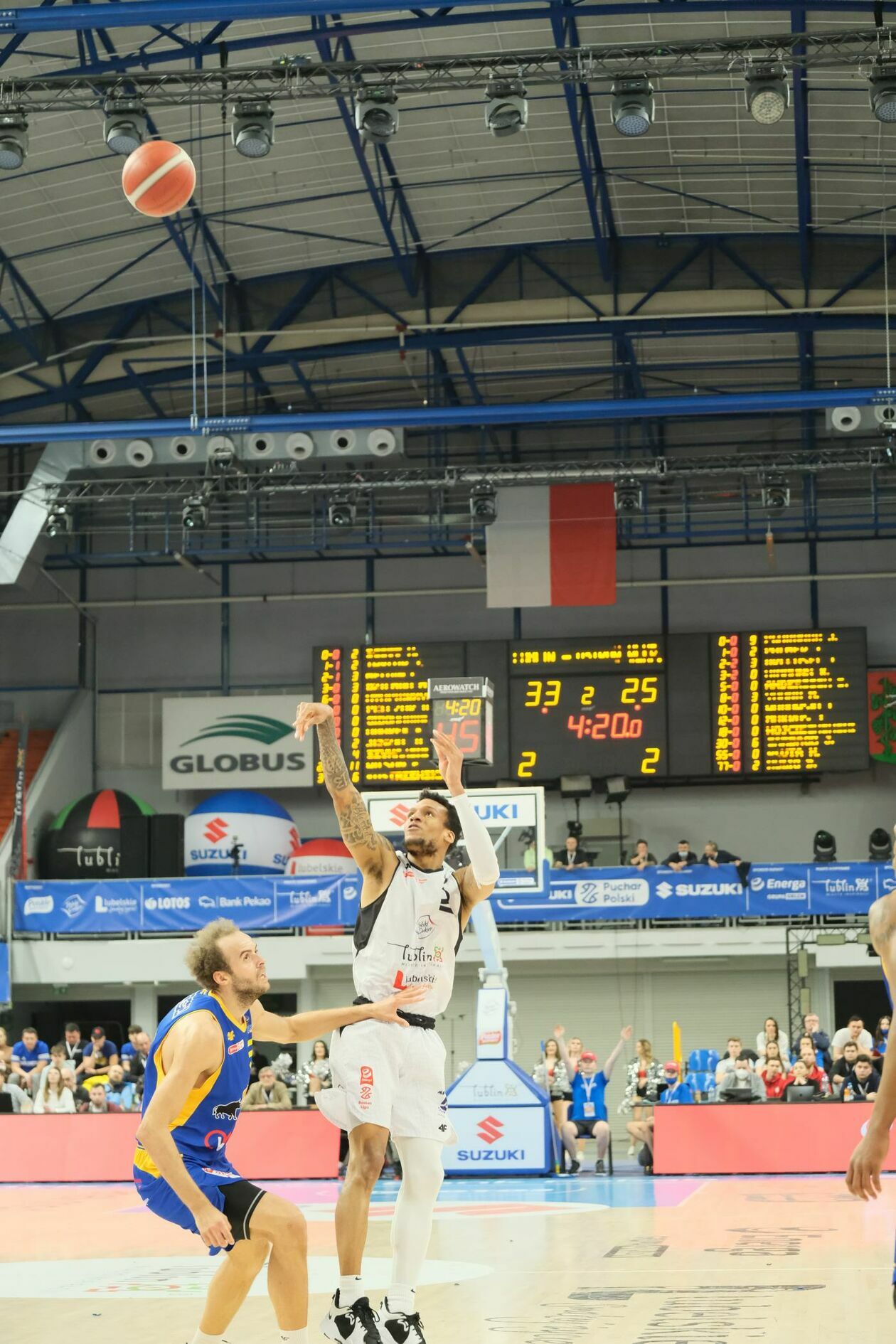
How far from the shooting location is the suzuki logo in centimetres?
1758

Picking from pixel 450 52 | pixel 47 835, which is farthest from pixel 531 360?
pixel 47 835

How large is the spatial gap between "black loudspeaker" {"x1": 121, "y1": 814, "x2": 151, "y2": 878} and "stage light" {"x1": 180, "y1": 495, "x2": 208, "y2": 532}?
223 inches

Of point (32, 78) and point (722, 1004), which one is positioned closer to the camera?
point (32, 78)

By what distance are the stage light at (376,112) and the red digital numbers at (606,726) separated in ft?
41.7

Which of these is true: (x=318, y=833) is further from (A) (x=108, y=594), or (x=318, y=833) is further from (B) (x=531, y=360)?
(B) (x=531, y=360)

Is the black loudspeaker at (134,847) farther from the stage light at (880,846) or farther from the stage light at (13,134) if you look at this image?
the stage light at (13,134)

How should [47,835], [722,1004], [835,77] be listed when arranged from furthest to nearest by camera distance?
[47,835] < [722,1004] < [835,77]

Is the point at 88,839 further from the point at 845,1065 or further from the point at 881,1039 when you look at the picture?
the point at 845,1065

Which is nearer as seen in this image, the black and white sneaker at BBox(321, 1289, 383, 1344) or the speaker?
the black and white sneaker at BBox(321, 1289, 383, 1344)

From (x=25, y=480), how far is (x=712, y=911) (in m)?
15.6

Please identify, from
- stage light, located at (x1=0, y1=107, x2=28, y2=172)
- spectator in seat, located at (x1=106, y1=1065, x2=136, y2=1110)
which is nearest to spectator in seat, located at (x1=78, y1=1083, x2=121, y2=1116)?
spectator in seat, located at (x1=106, y1=1065, x2=136, y2=1110)

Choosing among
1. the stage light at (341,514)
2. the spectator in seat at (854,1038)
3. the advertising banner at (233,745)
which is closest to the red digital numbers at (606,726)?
the stage light at (341,514)

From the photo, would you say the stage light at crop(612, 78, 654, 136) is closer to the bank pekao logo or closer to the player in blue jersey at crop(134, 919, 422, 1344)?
the player in blue jersey at crop(134, 919, 422, 1344)

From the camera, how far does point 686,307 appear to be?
80.9 feet
